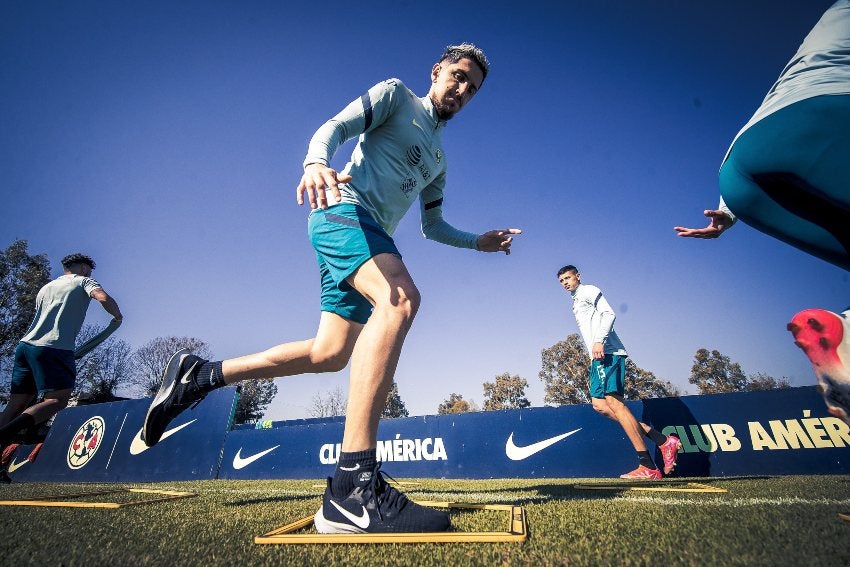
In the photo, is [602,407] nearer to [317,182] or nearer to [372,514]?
[372,514]

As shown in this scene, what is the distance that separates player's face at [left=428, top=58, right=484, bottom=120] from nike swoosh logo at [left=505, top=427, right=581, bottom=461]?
18.5ft

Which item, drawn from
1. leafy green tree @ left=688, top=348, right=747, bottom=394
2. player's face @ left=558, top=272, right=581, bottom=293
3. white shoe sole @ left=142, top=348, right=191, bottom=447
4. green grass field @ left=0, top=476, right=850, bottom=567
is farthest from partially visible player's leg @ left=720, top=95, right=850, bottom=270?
leafy green tree @ left=688, top=348, right=747, bottom=394

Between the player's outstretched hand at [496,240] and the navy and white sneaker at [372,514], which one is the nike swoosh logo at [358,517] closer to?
the navy and white sneaker at [372,514]

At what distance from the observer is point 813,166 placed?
138cm

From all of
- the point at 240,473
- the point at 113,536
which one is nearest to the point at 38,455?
the point at 240,473

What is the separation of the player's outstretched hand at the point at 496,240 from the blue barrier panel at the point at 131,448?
7.20m

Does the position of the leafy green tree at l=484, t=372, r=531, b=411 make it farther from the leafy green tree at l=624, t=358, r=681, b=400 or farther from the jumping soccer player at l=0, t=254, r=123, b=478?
the jumping soccer player at l=0, t=254, r=123, b=478

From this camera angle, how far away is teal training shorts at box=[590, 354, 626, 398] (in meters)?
5.44

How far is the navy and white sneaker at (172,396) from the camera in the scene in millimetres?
2559

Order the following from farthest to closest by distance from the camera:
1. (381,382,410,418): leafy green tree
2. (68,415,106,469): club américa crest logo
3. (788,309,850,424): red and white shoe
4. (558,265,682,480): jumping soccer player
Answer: (381,382,410,418): leafy green tree
(68,415,106,469): club américa crest logo
(558,265,682,480): jumping soccer player
(788,309,850,424): red and white shoe

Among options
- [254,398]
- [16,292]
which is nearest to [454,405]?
[254,398]

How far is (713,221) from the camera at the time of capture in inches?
90.2

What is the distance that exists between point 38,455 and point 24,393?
250 inches

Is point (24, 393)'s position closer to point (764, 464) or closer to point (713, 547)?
point (713, 547)
